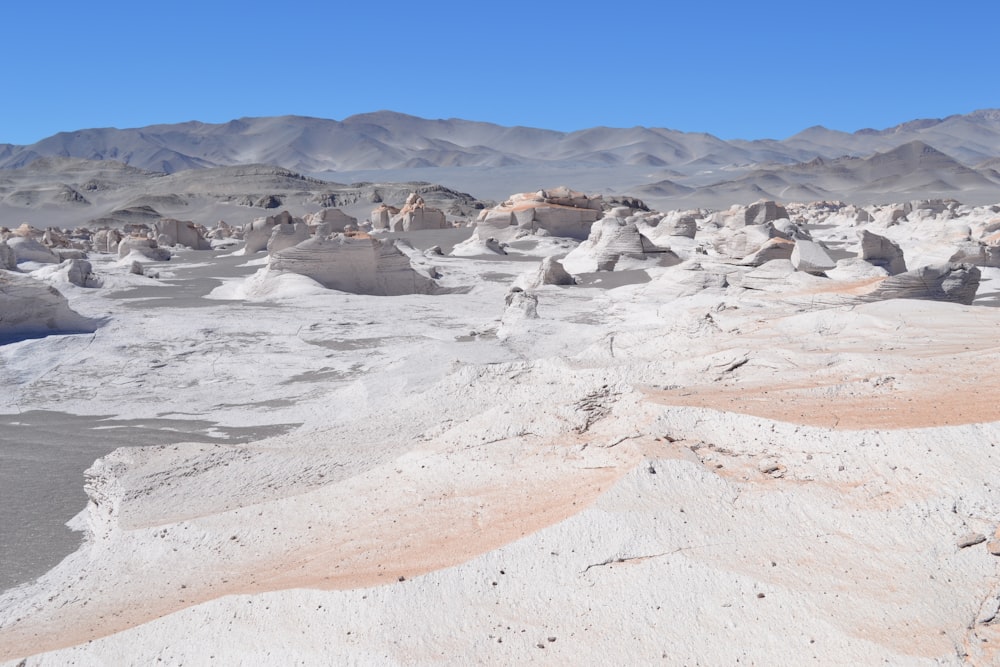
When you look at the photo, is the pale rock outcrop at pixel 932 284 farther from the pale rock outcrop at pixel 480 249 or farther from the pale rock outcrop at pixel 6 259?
the pale rock outcrop at pixel 6 259

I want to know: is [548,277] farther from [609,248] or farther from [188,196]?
[188,196]

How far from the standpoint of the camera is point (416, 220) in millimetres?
28984

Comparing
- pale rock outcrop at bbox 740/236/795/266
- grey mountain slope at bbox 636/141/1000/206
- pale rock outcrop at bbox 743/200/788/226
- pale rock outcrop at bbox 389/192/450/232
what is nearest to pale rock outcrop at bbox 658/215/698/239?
pale rock outcrop at bbox 743/200/788/226

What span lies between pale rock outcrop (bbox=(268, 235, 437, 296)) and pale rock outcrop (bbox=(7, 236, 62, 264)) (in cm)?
859

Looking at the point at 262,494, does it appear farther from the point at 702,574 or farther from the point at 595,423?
the point at 702,574

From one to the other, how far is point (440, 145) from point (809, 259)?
4950 inches

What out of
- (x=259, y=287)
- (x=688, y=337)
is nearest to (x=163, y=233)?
(x=259, y=287)

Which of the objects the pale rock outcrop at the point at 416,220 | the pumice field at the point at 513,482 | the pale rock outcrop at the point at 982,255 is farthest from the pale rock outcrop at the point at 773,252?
the pale rock outcrop at the point at 416,220

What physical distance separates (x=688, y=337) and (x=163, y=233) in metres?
25.4

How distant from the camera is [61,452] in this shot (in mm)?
5953

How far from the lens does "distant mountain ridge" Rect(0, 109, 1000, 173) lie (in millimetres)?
122312

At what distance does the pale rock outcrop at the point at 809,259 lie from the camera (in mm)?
13273

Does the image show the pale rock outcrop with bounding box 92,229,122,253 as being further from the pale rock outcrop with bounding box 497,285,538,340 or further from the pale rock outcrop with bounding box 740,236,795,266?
the pale rock outcrop with bounding box 740,236,795,266

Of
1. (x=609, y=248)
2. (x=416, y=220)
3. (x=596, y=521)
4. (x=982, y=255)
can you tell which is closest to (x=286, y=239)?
(x=609, y=248)
